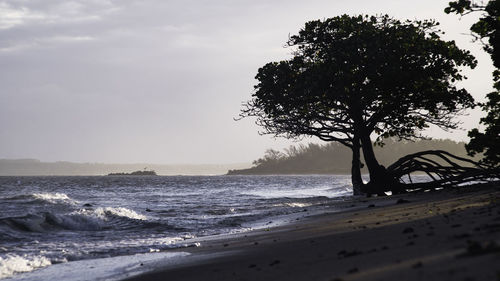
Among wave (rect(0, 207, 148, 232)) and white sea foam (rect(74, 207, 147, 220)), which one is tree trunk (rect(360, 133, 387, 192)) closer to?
white sea foam (rect(74, 207, 147, 220))

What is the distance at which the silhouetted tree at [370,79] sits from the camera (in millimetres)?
29609

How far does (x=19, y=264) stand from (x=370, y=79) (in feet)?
76.1

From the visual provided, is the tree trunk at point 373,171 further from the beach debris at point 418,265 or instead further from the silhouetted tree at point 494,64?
the beach debris at point 418,265

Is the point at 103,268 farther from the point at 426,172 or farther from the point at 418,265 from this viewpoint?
the point at 426,172

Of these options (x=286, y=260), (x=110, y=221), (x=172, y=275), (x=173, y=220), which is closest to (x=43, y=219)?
(x=110, y=221)

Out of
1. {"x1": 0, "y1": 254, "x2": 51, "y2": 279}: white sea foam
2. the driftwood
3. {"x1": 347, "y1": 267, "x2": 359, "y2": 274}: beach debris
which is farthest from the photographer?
the driftwood

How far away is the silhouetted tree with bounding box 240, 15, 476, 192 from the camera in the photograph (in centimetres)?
2961

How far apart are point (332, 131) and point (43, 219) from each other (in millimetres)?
19282

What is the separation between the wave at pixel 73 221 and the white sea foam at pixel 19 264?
8.05 meters

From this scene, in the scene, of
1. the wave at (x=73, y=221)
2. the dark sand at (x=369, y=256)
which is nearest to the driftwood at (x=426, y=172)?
the wave at (x=73, y=221)

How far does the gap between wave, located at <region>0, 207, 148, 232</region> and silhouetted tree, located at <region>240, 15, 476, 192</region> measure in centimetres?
1433

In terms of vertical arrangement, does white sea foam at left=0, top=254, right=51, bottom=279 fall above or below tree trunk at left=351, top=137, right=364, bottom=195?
below

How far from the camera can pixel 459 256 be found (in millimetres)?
5469

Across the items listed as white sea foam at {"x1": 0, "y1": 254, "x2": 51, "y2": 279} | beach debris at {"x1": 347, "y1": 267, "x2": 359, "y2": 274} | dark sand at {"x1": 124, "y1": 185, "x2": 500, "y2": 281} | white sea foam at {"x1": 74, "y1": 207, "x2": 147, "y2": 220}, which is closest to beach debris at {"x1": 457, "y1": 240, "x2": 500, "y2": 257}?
dark sand at {"x1": 124, "y1": 185, "x2": 500, "y2": 281}
